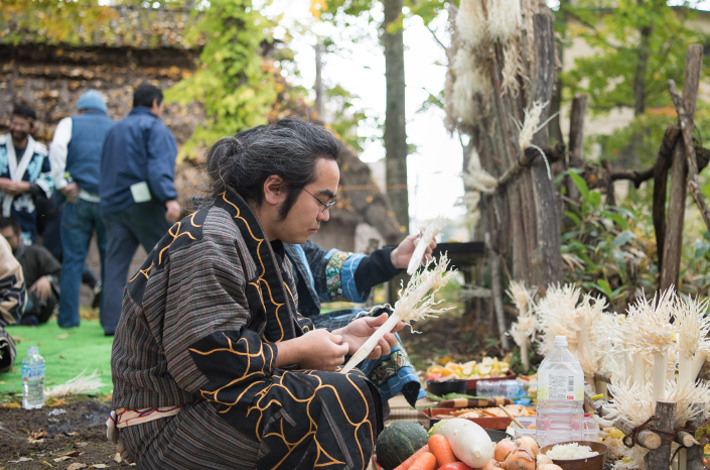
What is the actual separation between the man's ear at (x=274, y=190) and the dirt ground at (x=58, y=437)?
125 cm

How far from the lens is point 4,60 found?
828 cm

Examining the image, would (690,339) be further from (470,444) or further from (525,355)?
(525,355)

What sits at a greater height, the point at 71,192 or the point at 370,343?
the point at 71,192

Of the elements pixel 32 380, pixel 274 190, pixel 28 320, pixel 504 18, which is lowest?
pixel 28 320

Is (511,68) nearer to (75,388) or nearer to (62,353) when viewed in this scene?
(75,388)

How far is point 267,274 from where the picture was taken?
200 cm

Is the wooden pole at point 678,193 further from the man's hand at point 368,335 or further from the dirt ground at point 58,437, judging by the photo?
the dirt ground at point 58,437

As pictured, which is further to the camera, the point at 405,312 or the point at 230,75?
the point at 230,75

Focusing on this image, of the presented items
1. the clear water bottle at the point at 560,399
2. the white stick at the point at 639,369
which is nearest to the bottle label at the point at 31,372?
the clear water bottle at the point at 560,399

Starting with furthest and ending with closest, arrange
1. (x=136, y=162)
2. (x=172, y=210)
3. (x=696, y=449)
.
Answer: (x=136, y=162), (x=172, y=210), (x=696, y=449)

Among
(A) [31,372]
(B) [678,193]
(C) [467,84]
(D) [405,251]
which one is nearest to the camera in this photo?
(D) [405,251]

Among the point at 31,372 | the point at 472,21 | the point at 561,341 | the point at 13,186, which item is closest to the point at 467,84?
the point at 472,21

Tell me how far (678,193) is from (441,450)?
229 centimetres

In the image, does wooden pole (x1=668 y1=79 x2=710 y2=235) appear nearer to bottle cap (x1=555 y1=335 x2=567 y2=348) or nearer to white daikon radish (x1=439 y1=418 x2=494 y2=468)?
bottle cap (x1=555 y1=335 x2=567 y2=348)
